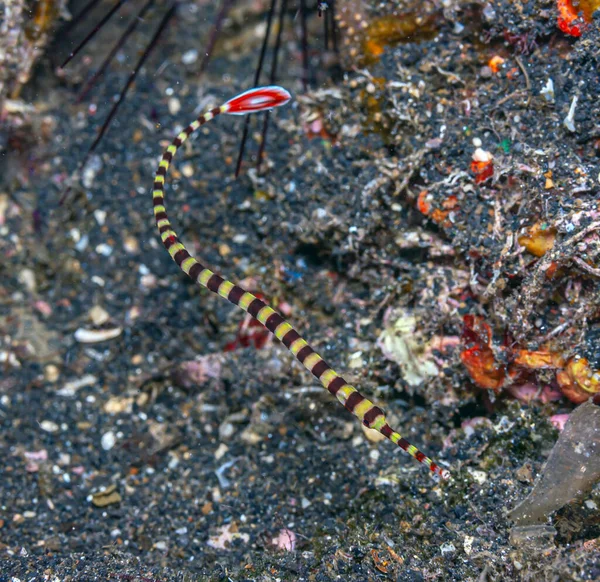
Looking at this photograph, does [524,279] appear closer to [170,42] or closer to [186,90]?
[186,90]

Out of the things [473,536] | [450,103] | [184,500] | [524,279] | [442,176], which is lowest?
[184,500]

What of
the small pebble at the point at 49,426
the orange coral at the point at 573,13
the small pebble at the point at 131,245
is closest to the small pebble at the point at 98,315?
the small pebble at the point at 131,245

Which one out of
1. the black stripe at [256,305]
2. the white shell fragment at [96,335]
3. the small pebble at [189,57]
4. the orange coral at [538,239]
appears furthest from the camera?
the small pebble at [189,57]

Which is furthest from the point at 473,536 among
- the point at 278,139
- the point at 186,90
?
the point at 186,90

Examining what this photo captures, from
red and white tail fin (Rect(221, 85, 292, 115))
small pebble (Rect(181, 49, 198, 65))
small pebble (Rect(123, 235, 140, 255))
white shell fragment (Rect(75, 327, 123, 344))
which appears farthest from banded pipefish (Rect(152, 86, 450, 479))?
small pebble (Rect(181, 49, 198, 65))

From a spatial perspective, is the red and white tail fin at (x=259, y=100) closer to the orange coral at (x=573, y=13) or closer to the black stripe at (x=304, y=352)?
the black stripe at (x=304, y=352)

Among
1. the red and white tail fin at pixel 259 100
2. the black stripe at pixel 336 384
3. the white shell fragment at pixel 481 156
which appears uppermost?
the red and white tail fin at pixel 259 100
